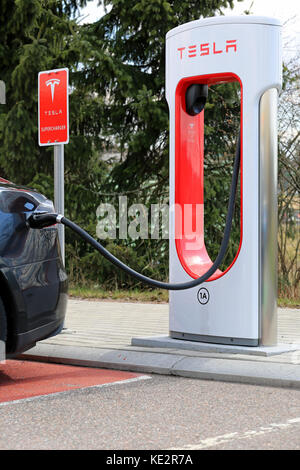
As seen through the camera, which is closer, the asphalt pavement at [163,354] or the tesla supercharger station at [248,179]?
the asphalt pavement at [163,354]

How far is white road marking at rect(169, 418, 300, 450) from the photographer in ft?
13.0

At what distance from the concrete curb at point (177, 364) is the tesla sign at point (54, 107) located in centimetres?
211

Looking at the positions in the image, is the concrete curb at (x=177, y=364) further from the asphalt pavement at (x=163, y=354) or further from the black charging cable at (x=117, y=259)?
the black charging cable at (x=117, y=259)

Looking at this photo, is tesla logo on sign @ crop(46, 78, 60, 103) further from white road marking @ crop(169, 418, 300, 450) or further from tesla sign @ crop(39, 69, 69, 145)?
white road marking @ crop(169, 418, 300, 450)

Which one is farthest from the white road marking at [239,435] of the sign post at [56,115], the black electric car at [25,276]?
the sign post at [56,115]

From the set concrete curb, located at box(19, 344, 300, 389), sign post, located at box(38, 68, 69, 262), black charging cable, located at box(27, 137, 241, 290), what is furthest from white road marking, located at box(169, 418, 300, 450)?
sign post, located at box(38, 68, 69, 262)

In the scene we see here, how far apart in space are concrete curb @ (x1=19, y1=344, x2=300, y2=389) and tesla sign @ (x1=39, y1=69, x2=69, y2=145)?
2.11m

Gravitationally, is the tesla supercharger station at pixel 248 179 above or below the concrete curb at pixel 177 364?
above

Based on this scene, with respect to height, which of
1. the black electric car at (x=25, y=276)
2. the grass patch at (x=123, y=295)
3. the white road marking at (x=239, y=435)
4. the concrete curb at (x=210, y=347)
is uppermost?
the black electric car at (x=25, y=276)

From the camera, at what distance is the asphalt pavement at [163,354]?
5.73m
